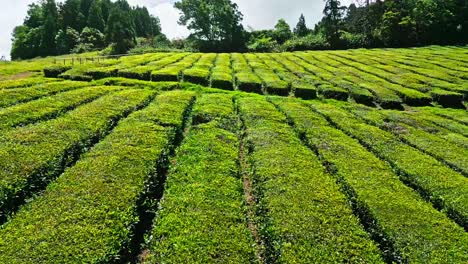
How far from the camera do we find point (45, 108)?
24.3m

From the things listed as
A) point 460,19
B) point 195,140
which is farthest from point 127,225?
point 460,19

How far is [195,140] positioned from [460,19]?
83.9 metres

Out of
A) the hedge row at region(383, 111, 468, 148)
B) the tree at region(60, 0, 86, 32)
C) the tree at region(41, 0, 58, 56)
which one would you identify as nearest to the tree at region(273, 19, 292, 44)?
the tree at region(41, 0, 58, 56)

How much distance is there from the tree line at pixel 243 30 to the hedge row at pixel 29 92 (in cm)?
5462

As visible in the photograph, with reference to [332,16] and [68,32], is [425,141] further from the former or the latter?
[68,32]

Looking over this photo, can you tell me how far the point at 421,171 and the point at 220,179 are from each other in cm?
1022

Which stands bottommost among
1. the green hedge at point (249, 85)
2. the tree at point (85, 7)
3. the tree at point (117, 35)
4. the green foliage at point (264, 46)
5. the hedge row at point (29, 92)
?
the green hedge at point (249, 85)

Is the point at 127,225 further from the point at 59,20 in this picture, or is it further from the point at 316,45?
the point at 59,20

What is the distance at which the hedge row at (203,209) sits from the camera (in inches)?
503

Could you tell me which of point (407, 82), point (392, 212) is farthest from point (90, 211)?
point (407, 82)

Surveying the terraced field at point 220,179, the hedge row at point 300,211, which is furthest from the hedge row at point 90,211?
the hedge row at point 300,211

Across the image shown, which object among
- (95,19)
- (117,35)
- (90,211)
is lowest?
(90,211)

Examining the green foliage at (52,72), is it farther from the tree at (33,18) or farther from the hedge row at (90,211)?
the tree at (33,18)

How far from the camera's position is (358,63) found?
56.8m
